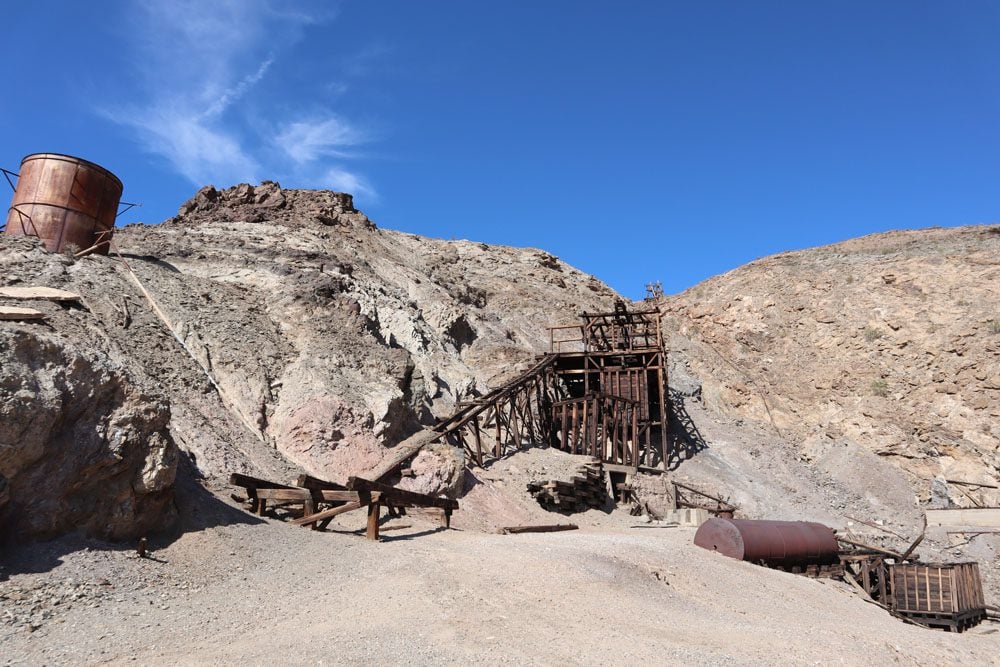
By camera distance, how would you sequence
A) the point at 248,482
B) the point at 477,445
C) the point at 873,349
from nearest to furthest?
the point at 248,482, the point at 477,445, the point at 873,349

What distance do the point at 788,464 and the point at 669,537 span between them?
14.1m

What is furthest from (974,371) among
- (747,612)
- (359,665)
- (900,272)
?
(359,665)

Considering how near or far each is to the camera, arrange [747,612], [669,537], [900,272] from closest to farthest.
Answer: [747,612], [669,537], [900,272]

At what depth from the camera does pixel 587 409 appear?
88.7 feet

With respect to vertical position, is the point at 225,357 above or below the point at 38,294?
below


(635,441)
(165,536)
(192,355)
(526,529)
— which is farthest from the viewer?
(635,441)

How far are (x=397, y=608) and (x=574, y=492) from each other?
12.3 m

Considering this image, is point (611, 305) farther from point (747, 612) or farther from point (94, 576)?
point (94, 576)

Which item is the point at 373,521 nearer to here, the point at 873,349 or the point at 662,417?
the point at 662,417

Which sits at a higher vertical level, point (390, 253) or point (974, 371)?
point (390, 253)

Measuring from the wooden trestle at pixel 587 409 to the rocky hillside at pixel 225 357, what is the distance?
1.44 m

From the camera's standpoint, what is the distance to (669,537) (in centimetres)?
1636

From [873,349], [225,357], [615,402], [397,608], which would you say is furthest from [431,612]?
[873,349]

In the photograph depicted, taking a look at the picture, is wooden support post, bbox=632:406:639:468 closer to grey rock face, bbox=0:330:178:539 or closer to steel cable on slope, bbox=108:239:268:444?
steel cable on slope, bbox=108:239:268:444
